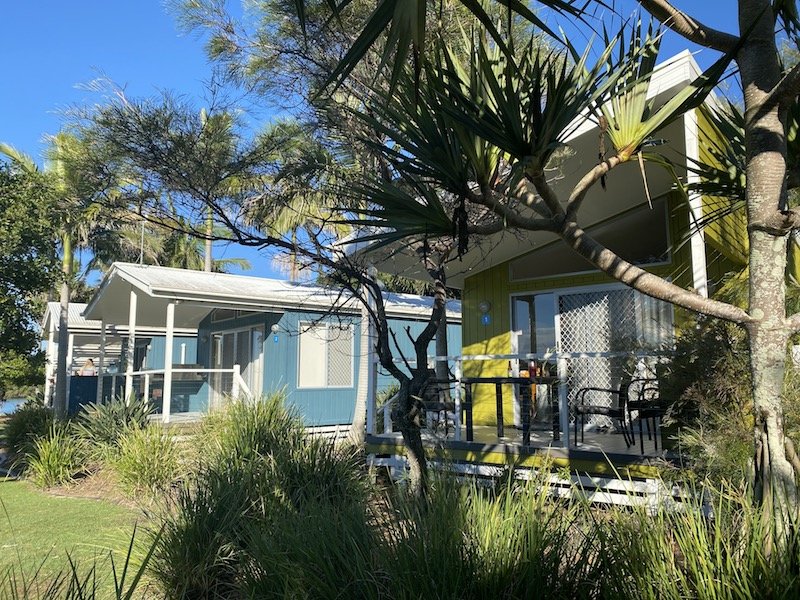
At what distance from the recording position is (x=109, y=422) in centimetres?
1109

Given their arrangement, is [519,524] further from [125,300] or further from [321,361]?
[125,300]

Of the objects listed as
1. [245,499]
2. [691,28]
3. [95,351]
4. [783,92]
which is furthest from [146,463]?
[95,351]

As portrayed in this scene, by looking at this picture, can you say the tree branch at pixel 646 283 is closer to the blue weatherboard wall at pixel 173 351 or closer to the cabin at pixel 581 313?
the cabin at pixel 581 313

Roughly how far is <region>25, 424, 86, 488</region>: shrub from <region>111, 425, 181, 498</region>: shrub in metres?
1.17

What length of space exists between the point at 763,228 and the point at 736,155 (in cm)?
179

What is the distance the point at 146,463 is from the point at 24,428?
5.55 meters

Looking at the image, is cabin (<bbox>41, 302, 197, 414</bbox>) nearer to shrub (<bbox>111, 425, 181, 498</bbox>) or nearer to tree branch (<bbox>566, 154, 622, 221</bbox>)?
shrub (<bbox>111, 425, 181, 498</bbox>)

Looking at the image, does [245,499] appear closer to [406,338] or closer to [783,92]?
[783,92]

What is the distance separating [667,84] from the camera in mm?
6727

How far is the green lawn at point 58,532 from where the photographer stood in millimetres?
5398

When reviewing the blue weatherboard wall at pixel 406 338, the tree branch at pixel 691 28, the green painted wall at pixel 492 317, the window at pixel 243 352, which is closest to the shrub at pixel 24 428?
the window at pixel 243 352

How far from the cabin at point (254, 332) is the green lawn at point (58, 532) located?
495 cm

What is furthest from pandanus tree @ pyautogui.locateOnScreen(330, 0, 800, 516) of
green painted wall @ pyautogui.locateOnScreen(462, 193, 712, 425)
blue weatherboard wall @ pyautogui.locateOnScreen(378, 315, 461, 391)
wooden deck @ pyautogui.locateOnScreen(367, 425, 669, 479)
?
blue weatherboard wall @ pyautogui.locateOnScreen(378, 315, 461, 391)

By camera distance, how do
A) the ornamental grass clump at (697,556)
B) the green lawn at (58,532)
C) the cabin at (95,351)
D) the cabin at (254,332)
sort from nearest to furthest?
1. the ornamental grass clump at (697,556)
2. the green lawn at (58,532)
3. the cabin at (254,332)
4. the cabin at (95,351)
